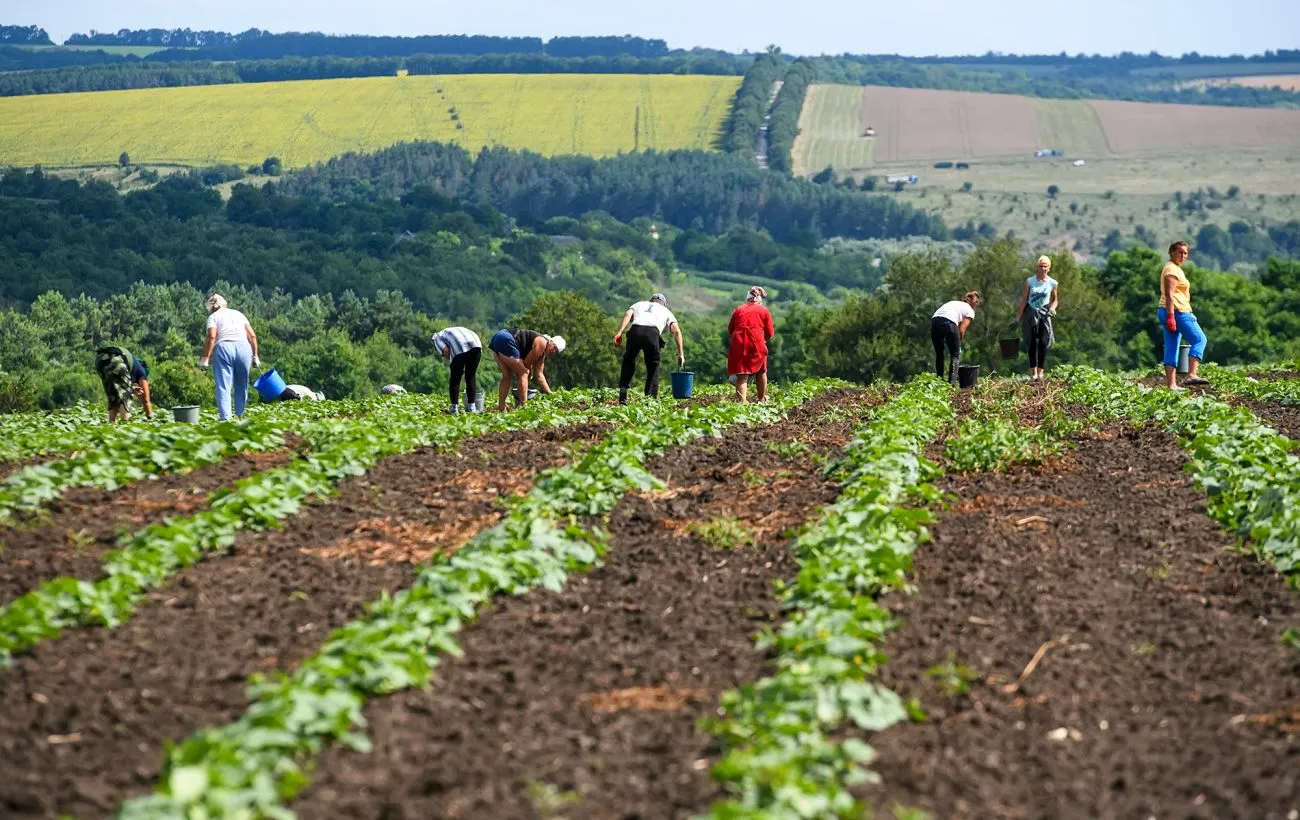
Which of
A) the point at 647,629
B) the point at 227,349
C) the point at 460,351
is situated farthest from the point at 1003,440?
the point at 227,349

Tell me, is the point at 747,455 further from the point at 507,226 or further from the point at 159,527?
the point at 507,226

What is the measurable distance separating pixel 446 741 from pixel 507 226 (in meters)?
171

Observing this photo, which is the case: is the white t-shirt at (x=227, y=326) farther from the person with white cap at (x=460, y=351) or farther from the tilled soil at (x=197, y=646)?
the tilled soil at (x=197, y=646)

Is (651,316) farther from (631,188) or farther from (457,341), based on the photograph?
(631,188)

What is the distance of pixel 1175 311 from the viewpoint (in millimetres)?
18781

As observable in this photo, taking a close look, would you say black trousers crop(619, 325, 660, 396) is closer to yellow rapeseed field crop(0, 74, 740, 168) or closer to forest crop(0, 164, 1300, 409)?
forest crop(0, 164, 1300, 409)

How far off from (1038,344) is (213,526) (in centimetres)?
1425

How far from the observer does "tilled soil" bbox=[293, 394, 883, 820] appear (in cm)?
623

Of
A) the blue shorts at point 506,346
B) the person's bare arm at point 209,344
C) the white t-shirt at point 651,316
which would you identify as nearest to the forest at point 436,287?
the white t-shirt at point 651,316

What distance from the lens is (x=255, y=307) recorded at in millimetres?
128125

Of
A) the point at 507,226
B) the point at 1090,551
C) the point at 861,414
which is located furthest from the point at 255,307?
the point at 1090,551

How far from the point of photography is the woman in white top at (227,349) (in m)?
18.1

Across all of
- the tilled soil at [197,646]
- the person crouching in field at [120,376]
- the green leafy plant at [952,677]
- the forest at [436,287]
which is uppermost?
the green leafy plant at [952,677]

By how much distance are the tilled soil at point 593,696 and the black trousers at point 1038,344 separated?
36.7 feet
